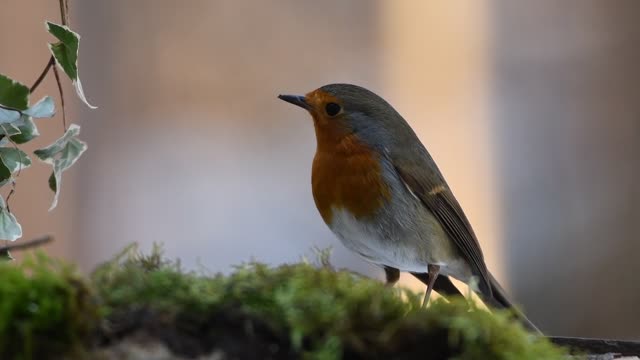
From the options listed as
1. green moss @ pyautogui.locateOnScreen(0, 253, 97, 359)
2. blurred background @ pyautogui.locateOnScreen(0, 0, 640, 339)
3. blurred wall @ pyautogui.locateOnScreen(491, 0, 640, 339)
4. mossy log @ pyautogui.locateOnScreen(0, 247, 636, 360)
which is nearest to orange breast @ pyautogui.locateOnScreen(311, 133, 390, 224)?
mossy log @ pyautogui.locateOnScreen(0, 247, 636, 360)

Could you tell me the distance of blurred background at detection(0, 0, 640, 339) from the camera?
4016 mm

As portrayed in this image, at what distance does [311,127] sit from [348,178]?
285 centimetres

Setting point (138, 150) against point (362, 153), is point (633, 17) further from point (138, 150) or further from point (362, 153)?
point (362, 153)

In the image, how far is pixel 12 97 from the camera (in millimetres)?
1192

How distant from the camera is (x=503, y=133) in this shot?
4828mm

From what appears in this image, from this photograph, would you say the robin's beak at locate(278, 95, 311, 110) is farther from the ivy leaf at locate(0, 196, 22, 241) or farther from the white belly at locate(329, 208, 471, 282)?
the ivy leaf at locate(0, 196, 22, 241)

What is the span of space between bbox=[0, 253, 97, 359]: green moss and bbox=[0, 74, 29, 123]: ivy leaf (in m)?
0.52

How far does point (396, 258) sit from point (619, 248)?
3.59 m

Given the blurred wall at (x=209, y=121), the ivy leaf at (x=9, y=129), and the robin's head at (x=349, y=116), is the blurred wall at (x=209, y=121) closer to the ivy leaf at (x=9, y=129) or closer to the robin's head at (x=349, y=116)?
the robin's head at (x=349, y=116)

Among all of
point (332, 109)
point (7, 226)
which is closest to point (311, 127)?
point (332, 109)

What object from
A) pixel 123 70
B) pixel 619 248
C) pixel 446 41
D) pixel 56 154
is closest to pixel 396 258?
pixel 56 154

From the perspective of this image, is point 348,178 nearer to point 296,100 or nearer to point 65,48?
point 296,100

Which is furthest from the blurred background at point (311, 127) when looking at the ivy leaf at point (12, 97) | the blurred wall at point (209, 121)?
the ivy leaf at point (12, 97)

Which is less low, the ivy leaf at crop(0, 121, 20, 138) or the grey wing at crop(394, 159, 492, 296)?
the ivy leaf at crop(0, 121, 20, 138)
